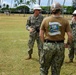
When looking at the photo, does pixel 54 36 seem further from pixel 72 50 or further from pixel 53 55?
pixel 72 50

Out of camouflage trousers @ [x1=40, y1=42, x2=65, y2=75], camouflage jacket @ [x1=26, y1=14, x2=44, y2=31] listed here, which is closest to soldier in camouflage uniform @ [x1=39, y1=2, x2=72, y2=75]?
camouflage trousers @ [x1=40, y1=42, x2=65, y2=75]

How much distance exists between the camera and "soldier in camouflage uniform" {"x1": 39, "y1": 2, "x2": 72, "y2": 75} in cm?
693

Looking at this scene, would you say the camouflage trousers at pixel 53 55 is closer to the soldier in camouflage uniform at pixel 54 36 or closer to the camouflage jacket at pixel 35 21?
the soldier in camouflage uniform at pixel 54 36

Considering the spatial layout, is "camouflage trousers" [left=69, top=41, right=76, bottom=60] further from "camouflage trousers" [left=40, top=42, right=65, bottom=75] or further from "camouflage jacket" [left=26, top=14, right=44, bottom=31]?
"camouflage trousers" [left=40, top=42, right=65, bottom=75]

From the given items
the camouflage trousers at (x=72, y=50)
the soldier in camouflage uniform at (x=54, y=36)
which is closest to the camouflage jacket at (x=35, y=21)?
the camouflage trousers at (x=72, y=50)

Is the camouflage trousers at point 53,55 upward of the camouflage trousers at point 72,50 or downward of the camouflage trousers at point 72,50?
upward

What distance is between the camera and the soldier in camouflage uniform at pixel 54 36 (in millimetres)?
6926

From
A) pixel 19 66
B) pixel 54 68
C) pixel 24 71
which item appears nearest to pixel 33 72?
pixel 24 71

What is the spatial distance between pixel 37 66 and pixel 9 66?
918 mm

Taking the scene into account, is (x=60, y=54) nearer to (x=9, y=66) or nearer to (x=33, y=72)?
(x=33, y=72)

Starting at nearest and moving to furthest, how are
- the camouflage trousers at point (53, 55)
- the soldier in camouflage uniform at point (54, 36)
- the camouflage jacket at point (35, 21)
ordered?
the soldier in camouflage uniform at point (54, 36) → the camouflage trousers at point (53, 55) → the camouflage jacket at point (35, 21)

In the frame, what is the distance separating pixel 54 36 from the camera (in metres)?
7.06

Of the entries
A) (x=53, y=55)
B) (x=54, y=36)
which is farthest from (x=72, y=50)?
(x=54, y=36)

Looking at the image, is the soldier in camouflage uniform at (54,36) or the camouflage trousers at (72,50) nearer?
the soldier in camouflage uniform at (54,36)
